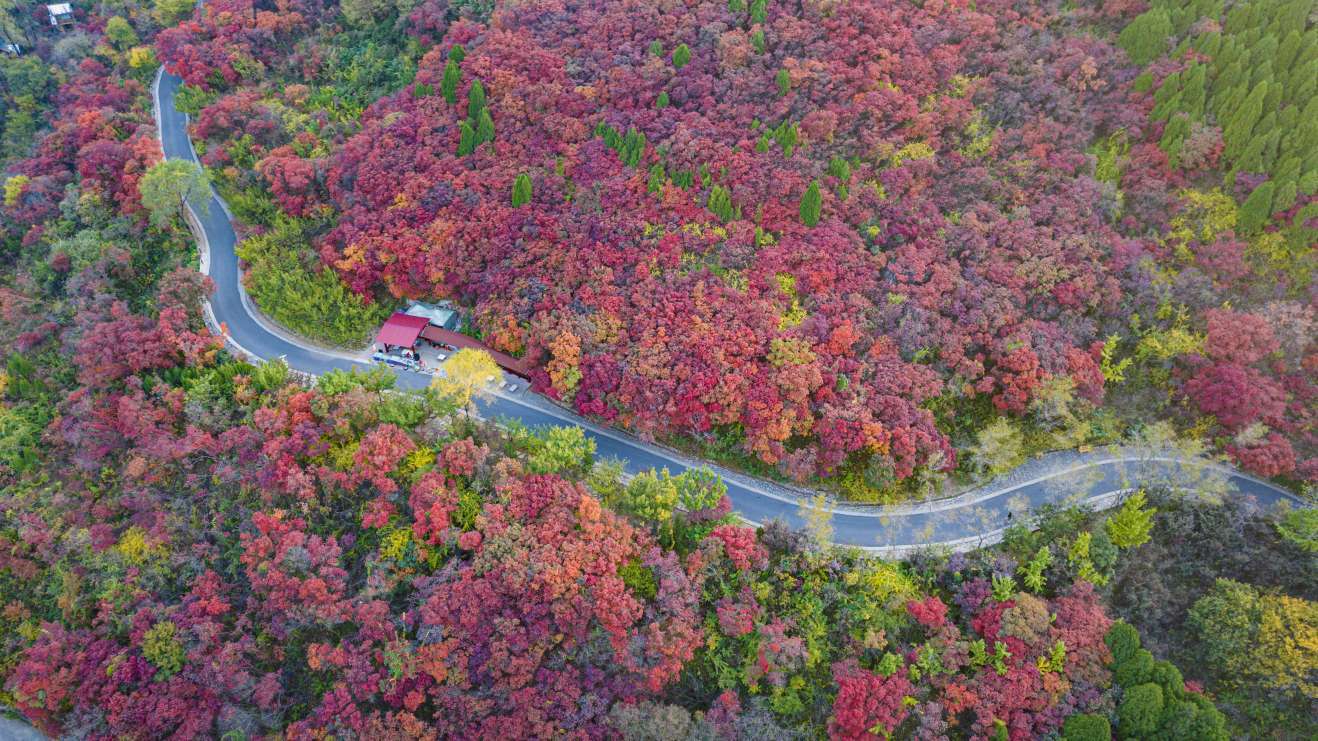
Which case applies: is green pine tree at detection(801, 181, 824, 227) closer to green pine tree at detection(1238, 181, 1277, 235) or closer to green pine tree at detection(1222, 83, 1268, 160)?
green pine tree at detection(1238, 181, 1277, 235)

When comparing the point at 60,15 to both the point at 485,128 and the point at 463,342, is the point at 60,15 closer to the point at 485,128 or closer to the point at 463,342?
the point at 485,128

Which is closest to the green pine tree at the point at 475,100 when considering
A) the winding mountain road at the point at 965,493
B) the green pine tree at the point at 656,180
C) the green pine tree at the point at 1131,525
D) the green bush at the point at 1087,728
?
the green pine tree at the point at 656,180

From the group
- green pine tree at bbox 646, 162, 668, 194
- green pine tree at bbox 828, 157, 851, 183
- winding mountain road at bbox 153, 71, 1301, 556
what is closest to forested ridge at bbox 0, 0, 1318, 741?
green pine tree at bbox 646, 162, 668, 194

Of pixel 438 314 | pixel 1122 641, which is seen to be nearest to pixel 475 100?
pixel 438 314

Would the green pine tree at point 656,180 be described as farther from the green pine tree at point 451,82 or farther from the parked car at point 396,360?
the parked car at point 396,360

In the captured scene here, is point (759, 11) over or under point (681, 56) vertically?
over

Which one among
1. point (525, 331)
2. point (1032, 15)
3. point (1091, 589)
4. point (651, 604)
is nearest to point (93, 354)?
point (525, 331)
